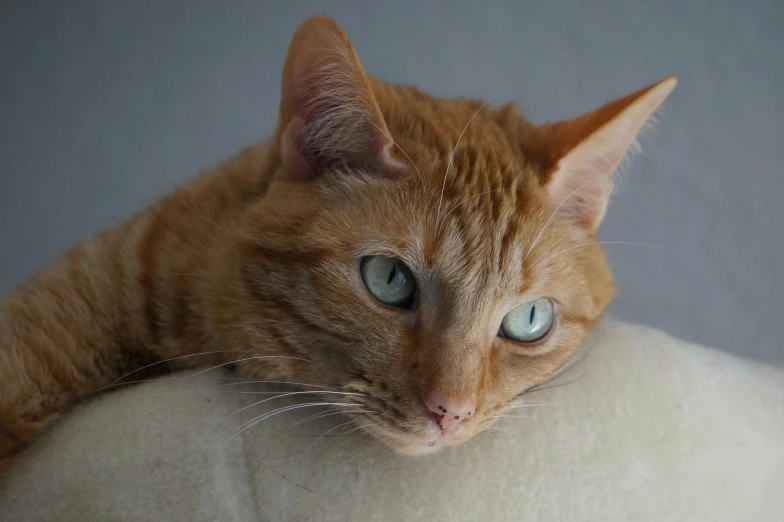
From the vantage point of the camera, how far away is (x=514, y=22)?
190 centimetres

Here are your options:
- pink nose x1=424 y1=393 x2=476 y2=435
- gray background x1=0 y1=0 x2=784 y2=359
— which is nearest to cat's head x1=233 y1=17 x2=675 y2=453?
pink nose x1=424 y1=393 x2=476 y2=435

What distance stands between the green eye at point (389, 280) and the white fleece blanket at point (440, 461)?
19 cm

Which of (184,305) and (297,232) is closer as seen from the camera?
(297,232)

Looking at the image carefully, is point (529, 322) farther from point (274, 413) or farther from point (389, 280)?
point (274, 413)

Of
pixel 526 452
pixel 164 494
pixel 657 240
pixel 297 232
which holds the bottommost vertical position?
pixel 657 240

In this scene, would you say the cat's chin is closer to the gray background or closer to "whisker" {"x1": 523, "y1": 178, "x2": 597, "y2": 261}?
"whisker" {"x1": 523, "y1": 178, "x2": 597, "y2": 261}

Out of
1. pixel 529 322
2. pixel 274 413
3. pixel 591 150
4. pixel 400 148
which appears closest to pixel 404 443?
pixel 274 413

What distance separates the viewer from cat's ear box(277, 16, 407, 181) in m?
0.92

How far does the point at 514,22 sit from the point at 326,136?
3.65 feet

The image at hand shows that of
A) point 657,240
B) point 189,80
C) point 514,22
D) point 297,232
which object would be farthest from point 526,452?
point 189,80

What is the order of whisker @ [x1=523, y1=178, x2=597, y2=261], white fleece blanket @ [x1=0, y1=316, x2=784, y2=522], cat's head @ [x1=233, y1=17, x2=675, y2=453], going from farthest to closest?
whisker @ [x1=523, y1=178, x2=597, y2=261]
cat's head @ [x1=233, y1=17, x2=675, y2=453]
white fleece blanket @ [x1=0, y1=316, x2=784, y2=522]

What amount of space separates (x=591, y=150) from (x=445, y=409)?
50cm

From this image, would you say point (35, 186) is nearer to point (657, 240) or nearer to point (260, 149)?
point (260, 149)

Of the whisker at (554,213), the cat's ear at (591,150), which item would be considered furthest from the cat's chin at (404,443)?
the cat's ear at (591,150)
